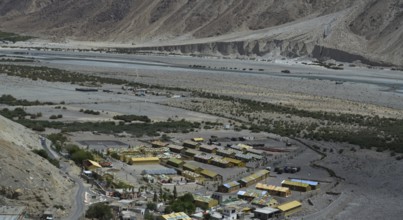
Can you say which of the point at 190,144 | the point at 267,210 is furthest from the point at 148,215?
the point at 190,144

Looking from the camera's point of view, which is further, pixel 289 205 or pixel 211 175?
pixel 211 175

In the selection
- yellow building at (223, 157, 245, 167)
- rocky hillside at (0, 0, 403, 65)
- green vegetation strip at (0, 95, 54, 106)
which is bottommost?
green vegetation strip at (0, 95, 54, 106)

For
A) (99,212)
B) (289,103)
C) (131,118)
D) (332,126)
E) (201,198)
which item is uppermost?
(99,212)

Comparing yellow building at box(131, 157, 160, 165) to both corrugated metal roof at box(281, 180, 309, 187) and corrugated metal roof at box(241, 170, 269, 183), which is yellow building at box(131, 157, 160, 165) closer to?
corrugated metal roof at box(241, 170, 269, 183)

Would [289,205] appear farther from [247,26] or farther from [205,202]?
[247,26]

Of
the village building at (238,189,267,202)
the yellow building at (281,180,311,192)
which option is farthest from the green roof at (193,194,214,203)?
the yellow building at (281,180,311,192)

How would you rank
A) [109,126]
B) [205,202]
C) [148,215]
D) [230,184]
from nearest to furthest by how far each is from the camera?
[148,215] → [205,202] → [230,184] → [109,126]
